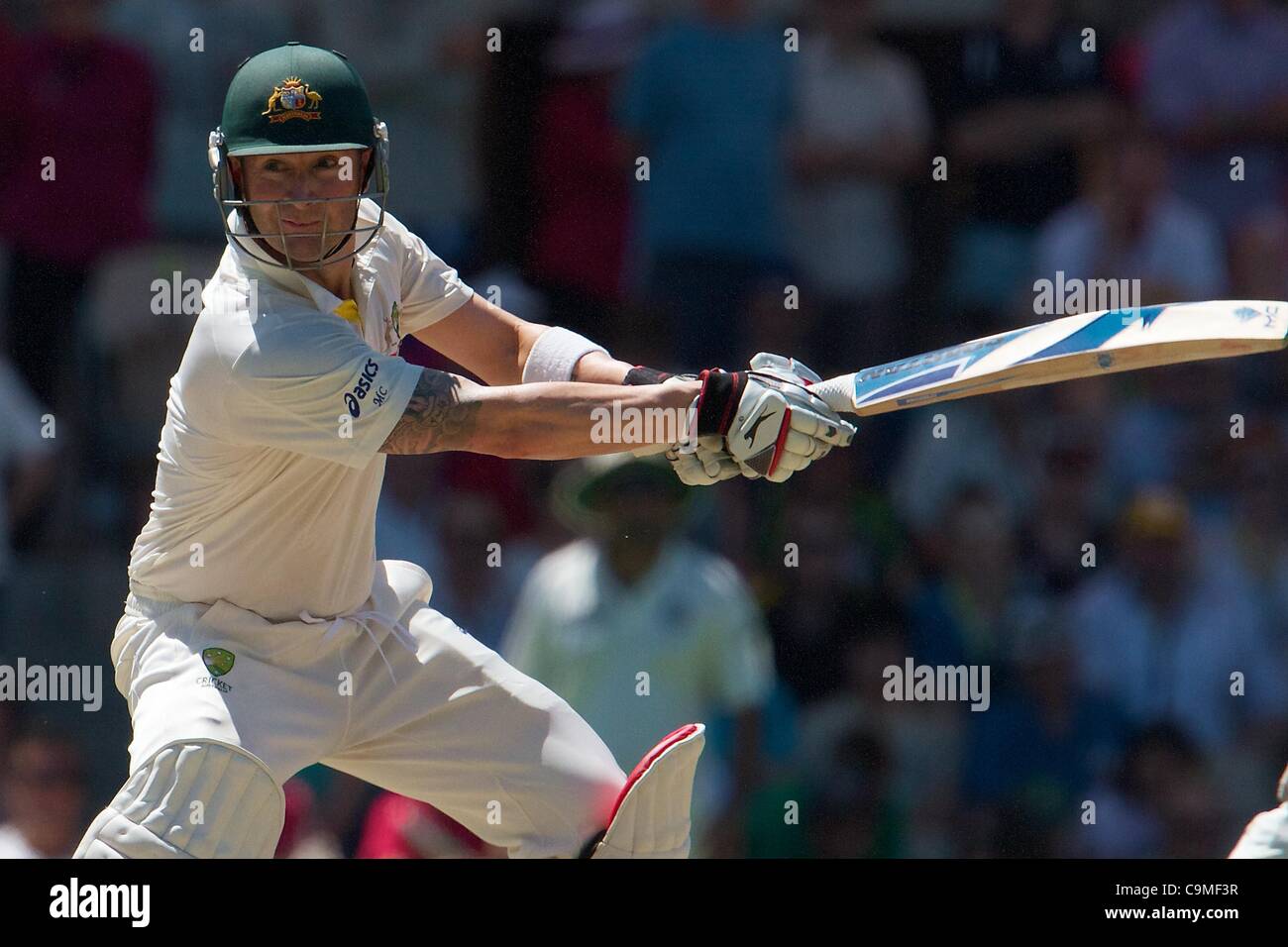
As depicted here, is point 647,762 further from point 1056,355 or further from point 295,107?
point 295,107

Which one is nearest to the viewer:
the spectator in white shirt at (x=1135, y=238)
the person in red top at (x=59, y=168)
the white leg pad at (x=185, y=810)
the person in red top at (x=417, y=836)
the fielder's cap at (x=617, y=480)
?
the white leg pad at (x=185, y=810)

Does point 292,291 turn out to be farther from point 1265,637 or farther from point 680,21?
point 1265,637

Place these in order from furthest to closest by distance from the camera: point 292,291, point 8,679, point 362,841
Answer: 1. point 8,679
2. point 362,841
3. point 292,291

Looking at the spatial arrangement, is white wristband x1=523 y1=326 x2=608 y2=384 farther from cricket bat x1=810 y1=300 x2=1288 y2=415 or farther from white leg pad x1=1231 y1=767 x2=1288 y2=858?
white leg pad x1=1231 y1=767 x2=1288 y2=858

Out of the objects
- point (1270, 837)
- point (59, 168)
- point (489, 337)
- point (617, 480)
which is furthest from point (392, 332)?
point (59, 168)

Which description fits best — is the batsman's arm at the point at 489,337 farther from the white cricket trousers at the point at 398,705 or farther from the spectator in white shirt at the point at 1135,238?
the spectator in white shirt at the point at 1135,238

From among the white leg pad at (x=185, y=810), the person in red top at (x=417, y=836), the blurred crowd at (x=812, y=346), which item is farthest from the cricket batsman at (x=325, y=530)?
the blurred crowd at (x=812, y=346)
